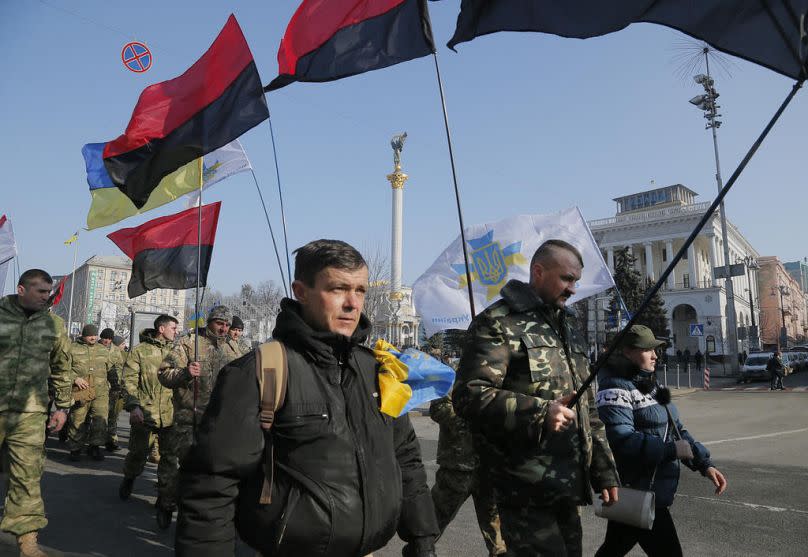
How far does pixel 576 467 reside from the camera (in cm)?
282

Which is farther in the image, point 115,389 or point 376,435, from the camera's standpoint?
point 115,389

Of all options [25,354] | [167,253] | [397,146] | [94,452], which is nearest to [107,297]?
[397,146]

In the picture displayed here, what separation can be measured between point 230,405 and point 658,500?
2631 mm

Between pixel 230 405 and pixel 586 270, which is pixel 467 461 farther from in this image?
pixel 586 270

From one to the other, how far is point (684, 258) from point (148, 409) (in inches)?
2863

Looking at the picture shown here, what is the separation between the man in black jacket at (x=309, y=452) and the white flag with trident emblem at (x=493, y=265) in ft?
20.6

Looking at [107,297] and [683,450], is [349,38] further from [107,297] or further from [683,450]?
[107,297]

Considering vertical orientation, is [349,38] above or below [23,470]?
above

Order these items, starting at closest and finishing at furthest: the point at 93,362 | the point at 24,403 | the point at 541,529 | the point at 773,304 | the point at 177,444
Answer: the point at 541,529 → the point at 24,403 → the point at 177,444 → the point at 93,362 → the point at 773,304

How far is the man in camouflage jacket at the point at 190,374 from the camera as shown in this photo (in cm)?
578

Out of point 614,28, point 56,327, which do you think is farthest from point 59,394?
point 614,28

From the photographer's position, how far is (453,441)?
4.86 meters

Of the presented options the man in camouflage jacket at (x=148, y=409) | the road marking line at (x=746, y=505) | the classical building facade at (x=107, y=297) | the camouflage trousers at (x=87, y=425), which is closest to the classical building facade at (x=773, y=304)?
the classical building facade at (x=107, y=297)

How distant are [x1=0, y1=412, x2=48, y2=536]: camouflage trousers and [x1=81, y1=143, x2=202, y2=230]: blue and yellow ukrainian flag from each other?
114 inches
